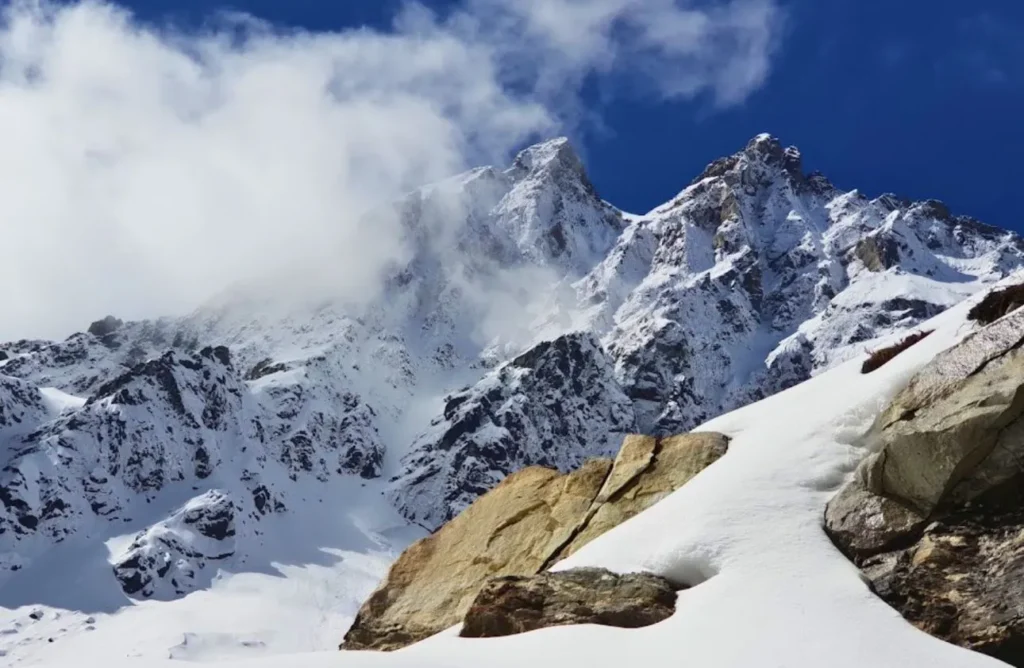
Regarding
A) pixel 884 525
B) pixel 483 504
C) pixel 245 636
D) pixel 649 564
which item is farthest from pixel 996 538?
pixel 245 636

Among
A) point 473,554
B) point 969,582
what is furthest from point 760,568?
point 473,554

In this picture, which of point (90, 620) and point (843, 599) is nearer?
point (843, 599)

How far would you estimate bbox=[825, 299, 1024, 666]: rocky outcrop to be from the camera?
47.1 ft

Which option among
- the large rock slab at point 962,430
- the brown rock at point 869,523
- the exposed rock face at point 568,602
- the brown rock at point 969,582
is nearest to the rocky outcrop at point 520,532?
the exposed rock face at point 568,602

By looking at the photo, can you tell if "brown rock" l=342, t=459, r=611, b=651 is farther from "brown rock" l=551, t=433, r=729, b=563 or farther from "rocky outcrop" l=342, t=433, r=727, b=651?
"brown rock" l=551, t=433, r=729, b=563

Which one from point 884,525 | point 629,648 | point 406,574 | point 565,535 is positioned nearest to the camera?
point 629,648

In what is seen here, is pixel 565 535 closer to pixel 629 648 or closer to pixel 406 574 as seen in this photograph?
pixel 406 574

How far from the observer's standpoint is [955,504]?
16.0 m

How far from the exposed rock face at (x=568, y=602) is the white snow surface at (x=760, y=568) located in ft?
1.21

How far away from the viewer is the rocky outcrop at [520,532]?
21719mm

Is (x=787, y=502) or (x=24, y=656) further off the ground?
(x=24, y=656)

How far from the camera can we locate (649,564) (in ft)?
54.7

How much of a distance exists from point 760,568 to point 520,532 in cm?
881

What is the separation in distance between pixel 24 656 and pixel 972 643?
193632mm
